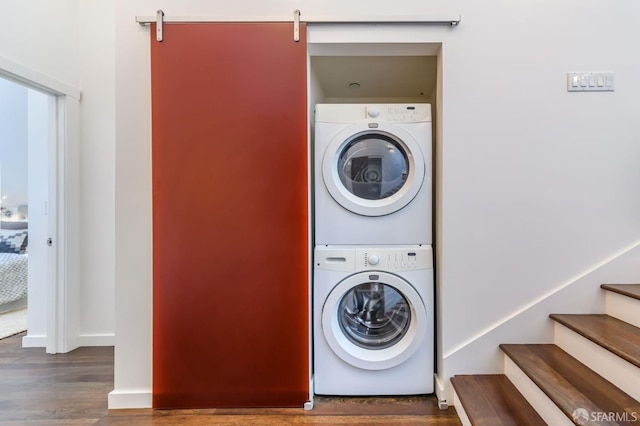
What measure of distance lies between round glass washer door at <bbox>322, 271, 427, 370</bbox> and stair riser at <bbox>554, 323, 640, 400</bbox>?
712 millimetres

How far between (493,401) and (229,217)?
5.28ft

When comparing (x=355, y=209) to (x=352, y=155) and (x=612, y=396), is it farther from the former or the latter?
(x=612, y=396)

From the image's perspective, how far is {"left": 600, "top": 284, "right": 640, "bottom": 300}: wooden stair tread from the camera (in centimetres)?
143

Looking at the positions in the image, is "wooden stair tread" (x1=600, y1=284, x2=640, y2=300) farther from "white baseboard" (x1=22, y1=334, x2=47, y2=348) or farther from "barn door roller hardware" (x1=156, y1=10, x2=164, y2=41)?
"white baseboard" (x1=22, y1=334, x2=47, y2=348)

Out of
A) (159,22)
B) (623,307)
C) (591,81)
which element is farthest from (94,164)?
(623,307)

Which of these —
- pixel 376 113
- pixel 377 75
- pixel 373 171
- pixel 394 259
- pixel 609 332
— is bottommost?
pixel 609 332

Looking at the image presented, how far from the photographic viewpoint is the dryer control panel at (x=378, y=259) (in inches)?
64.5

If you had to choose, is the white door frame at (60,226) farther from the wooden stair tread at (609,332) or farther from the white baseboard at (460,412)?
the wooden stair tread at (609,332)

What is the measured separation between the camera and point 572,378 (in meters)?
1.29

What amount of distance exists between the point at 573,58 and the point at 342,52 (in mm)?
1280

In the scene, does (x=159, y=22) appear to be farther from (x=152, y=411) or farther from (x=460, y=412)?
(x=460, y=412)

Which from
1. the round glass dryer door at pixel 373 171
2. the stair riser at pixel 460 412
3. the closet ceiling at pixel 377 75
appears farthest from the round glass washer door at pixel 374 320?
the closet ceiling at pixel 377 75

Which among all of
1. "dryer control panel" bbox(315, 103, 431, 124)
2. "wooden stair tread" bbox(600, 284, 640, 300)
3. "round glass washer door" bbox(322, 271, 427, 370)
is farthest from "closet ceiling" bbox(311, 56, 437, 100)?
"wooden stair tread" bbox(600, 284, 640, 300)

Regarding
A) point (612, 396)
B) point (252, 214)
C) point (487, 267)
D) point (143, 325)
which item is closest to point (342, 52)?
point (252, 214)
